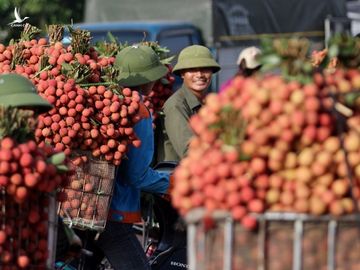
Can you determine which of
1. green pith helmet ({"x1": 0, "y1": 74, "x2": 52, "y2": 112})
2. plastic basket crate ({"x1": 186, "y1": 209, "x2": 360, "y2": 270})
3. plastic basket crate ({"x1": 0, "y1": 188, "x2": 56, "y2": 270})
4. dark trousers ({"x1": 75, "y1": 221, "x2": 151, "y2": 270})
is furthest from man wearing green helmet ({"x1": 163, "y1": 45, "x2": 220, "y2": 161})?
plastic basket crate ({"x1": 186, "y1": 209, "x2": 360, "y2": 270})

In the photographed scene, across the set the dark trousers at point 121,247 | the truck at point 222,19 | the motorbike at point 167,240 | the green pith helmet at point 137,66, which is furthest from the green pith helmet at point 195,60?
the truck at point 222,19

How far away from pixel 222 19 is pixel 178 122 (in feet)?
27.0

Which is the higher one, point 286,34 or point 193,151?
point 286,34

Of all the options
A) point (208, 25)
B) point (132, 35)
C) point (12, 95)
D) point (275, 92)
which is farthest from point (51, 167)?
point (208, 25)

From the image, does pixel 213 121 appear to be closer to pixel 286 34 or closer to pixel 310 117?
pixel 310 117

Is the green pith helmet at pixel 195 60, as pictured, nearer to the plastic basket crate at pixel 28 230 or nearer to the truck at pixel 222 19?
the plastic basket crate at pixel 28 230

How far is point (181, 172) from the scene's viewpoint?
3980mm

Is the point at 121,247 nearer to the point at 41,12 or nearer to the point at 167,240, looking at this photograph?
the point at 167,240

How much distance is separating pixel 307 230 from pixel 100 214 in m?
2.55

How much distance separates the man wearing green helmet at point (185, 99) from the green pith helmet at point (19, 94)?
6.66 feet

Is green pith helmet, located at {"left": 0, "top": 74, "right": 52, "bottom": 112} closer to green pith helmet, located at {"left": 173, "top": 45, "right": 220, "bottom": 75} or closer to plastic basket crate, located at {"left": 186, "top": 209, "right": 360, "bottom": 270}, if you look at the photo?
plastic basket crate, located at {"left": 186, "top": 209, "right": 360, "bottom": 270}

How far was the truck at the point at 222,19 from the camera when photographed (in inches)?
571

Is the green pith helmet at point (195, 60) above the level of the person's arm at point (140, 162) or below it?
above

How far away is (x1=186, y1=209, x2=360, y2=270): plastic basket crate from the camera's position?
12.5 feet
